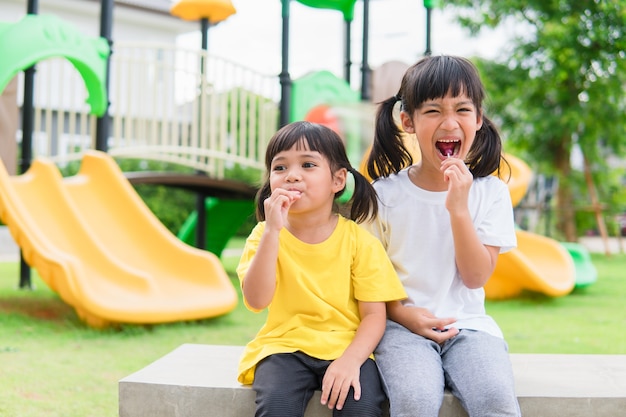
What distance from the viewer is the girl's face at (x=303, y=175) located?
74.6 inches

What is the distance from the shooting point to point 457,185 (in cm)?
188

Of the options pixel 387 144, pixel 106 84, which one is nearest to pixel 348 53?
pixel 106 84

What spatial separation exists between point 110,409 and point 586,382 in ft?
5.75

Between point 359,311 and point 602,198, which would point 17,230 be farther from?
point 602,198

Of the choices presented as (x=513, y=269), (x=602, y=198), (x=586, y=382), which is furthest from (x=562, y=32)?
(x=586, y=382)

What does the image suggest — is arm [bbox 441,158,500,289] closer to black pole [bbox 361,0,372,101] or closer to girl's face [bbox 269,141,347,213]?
girl's face [bbox 269,141,347,213]

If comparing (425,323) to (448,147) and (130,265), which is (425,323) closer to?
(448,147)

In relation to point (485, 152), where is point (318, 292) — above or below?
below

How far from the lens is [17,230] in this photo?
465cm

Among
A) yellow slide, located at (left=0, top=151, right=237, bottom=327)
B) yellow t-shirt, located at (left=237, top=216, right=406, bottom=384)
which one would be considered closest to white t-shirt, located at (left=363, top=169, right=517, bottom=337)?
yellow t-shirt, located at (left=237, top=216, right=406, bottom=384)

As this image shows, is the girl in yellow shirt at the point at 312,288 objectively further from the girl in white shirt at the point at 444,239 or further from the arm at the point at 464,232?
the arm at the point at 464,232

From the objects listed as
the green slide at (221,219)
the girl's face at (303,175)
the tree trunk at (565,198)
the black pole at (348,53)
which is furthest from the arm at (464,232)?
the tree trunk at (565,198)

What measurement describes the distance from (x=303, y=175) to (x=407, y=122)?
42 cm

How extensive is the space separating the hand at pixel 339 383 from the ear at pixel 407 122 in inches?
28.8
